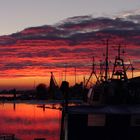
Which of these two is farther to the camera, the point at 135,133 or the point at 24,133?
the point at 24,133

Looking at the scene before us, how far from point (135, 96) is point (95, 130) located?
66.9 ft

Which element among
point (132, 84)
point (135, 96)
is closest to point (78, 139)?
point (135, 96)

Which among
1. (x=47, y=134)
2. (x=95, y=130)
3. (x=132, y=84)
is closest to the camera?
(x=95, y=130)

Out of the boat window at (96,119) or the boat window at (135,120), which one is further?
the boat window at (135,120)

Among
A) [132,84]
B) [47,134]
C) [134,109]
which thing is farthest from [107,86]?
[47,134]

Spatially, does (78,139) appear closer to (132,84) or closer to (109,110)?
(109,110)

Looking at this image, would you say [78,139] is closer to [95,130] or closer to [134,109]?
[95,130]

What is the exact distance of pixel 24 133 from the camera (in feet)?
276

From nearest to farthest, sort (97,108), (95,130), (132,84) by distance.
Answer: (95,130)
(97,108)
(132,84)

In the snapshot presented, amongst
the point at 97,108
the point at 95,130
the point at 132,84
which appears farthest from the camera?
the point at 132,84

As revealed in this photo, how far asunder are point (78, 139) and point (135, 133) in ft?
14.8

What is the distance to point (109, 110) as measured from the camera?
39625 mm

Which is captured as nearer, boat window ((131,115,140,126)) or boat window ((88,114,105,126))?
boat window ((88,114,105,126))

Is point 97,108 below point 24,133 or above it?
above
